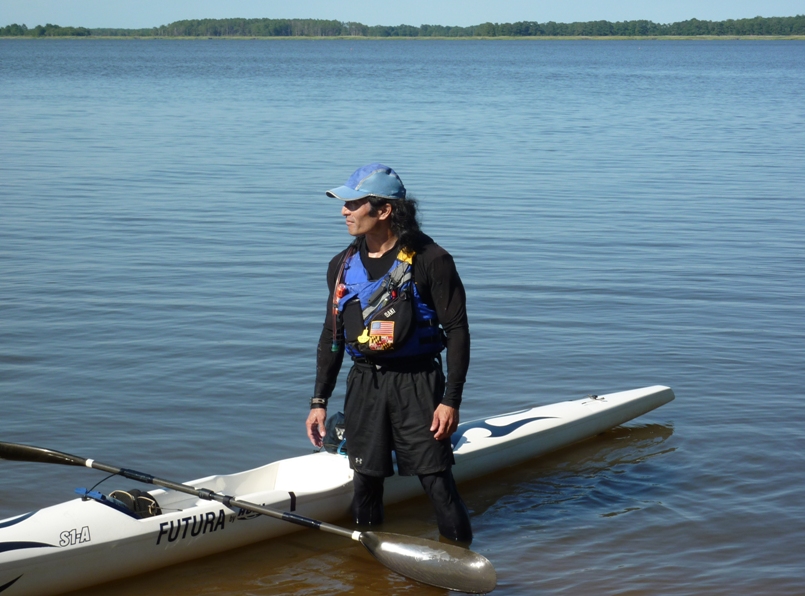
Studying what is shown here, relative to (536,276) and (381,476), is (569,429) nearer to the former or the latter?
(381,476)

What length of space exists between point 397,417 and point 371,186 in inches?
41.3

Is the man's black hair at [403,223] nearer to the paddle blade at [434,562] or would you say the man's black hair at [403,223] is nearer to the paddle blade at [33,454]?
the paddle blade at [434,562]

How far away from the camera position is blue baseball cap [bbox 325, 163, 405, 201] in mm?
4266

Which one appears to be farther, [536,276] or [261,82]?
[261,82]

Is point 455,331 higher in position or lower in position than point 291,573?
higher

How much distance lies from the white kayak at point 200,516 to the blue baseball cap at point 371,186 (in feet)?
5.74

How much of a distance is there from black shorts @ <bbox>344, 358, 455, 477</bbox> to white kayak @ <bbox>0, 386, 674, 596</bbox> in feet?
2.82

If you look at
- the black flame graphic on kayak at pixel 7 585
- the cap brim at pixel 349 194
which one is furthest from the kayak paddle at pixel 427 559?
A: the cap brim at pixel 349 194

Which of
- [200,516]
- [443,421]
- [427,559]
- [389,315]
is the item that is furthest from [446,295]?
[200,516]

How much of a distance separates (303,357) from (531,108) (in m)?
30.7

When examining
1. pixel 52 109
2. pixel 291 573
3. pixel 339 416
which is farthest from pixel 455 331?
pixel 52 109

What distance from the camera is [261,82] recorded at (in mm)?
56156

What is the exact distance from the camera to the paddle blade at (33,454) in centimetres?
518

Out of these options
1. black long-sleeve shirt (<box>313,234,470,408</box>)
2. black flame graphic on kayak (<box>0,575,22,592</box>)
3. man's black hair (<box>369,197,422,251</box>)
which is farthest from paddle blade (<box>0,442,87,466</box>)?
man's black hair (<box>369,197,422,251</box>)
